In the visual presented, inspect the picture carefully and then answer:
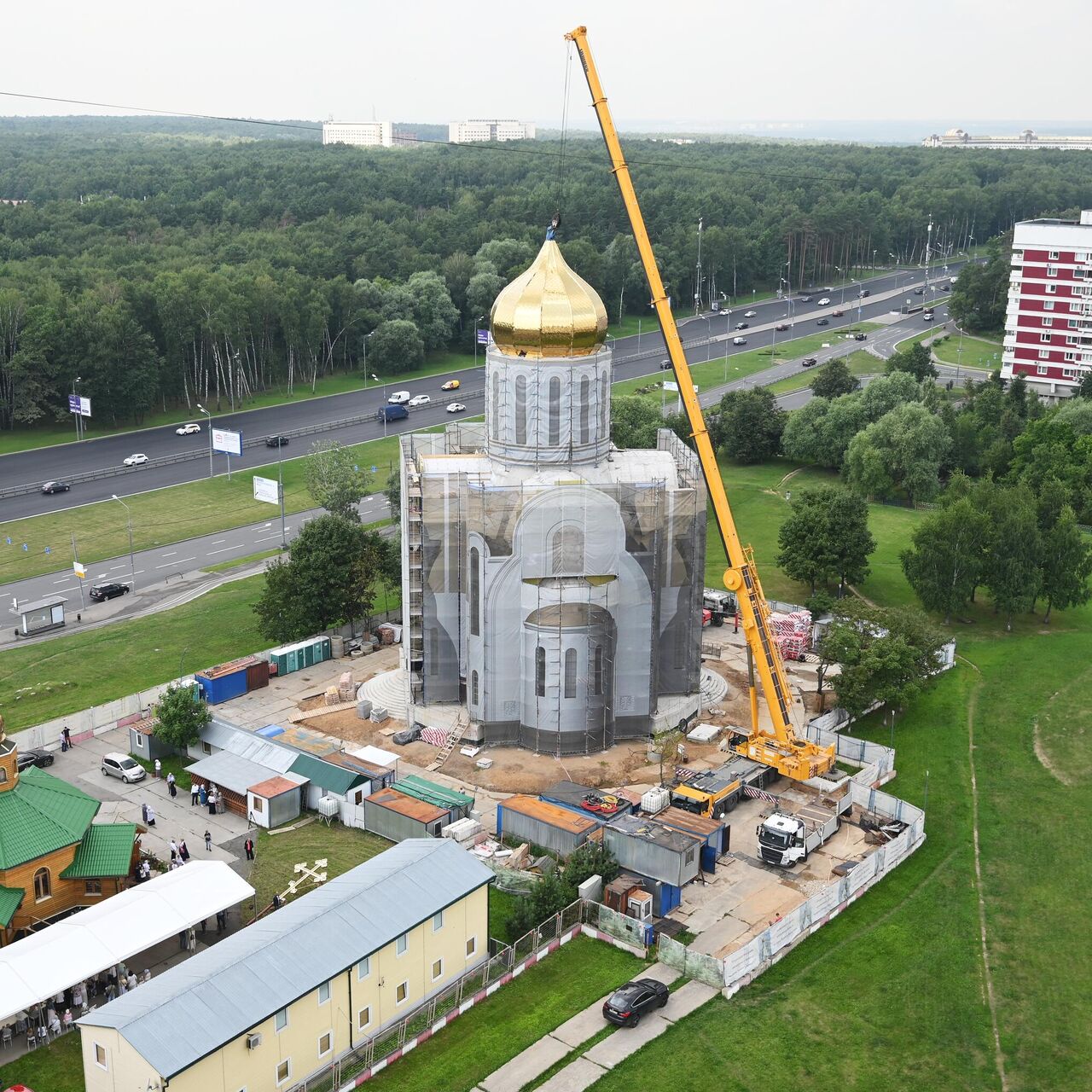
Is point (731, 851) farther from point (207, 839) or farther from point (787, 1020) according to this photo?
point (207, 839)

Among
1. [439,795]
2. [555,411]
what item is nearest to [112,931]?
[439,795]

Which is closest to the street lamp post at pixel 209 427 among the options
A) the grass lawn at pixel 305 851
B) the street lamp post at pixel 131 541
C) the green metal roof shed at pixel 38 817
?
the street lamp post at pixel 131 541

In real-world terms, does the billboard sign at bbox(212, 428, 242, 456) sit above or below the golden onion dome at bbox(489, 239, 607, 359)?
below

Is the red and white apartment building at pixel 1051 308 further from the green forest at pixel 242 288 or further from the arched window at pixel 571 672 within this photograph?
the arched window at pixel 571 672

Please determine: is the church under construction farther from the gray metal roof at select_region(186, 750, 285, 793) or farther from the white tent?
the white tent

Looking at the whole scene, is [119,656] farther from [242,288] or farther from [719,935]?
Result: [242,288]

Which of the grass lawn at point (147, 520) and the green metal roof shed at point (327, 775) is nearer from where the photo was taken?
the green metal roof shed at point (327, 775)

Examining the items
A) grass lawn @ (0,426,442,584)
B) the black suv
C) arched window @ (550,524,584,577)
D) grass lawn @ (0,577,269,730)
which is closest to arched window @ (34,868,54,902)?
grass lawn @ (0,577,269,730)
